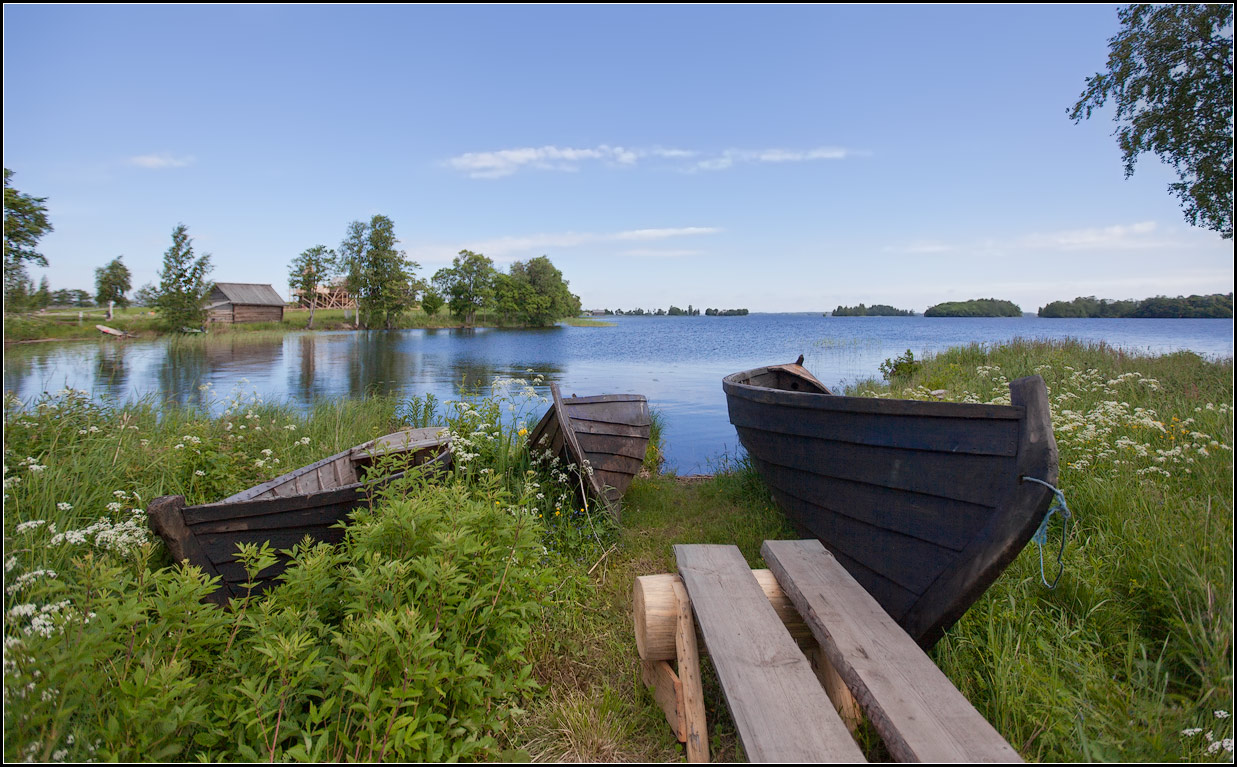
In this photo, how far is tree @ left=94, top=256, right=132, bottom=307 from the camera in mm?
3564

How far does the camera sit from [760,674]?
6.88ft

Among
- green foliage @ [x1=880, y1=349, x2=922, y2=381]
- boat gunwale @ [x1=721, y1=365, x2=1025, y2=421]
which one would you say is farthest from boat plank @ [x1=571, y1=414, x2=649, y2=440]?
green foliage @ [x1=880, y1=349, x2=922, y2=381]

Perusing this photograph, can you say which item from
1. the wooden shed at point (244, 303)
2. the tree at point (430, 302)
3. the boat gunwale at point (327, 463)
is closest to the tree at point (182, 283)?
the wooden shed at point (244, 303)

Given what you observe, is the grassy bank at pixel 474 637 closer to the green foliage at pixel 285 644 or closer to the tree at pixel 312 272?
the green foliage at pixel 285 644

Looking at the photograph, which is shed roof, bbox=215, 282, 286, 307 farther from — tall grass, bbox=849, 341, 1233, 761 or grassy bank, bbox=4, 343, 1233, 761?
tall grass, bbox=849, 341, 1233, 761

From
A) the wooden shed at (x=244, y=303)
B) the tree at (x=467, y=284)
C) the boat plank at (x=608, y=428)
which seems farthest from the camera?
the tree at (x=467, y=284)

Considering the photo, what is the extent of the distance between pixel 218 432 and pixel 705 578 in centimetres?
592

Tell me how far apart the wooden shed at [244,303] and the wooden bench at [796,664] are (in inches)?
1679

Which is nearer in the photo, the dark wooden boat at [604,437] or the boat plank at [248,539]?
the boat plank at [248,539]

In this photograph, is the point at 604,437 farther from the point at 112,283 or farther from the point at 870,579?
the point at 112,283

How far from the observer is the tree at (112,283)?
11.7ft

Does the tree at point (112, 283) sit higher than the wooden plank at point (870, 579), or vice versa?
the tree at point (112, 283)

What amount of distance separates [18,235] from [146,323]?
15.3m

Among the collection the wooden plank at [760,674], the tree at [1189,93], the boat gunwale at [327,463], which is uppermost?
the tree at [1189,93]
